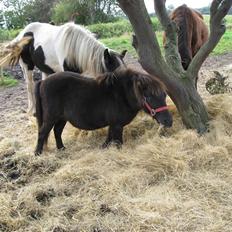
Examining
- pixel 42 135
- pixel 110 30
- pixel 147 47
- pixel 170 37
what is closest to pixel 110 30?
pixel 110 30

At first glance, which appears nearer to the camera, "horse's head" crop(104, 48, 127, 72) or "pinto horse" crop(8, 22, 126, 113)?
"horse's head" crop(104, 48, 127, 72)

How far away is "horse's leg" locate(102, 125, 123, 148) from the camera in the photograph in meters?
4.38

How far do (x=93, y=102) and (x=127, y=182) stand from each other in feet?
3.52

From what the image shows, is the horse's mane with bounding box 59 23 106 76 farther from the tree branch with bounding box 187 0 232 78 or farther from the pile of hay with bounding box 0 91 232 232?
the tree branch with bounding box 187 0 232 78

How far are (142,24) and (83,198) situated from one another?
82.9 inches

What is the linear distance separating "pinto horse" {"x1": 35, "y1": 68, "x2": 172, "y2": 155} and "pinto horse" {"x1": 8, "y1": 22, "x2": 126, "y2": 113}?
0.56m

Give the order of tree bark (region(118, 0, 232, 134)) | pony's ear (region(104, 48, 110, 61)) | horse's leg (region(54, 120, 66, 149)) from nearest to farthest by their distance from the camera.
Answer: tree bark (region(118, 0, 232, 134))
horse's leg (region(54, 120, 66, 149))
pony's ear (region(104, 48, 110, 61))

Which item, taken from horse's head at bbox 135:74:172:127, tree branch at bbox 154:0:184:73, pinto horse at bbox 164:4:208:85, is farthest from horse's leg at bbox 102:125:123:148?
pinto horse at bbox 164:4:208:85

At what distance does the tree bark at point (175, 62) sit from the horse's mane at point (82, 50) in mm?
603

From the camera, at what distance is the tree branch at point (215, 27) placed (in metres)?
4.71

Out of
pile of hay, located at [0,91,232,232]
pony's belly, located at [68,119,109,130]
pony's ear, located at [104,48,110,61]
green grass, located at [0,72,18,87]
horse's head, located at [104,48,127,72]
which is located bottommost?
green grass, located at [0,72,18,87]

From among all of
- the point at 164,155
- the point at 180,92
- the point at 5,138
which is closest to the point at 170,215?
the point at 164,155

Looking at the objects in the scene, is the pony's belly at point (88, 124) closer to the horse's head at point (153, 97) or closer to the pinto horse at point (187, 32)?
the horse's head at point (153, 97)

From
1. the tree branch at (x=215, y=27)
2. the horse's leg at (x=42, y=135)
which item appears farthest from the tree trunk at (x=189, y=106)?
the horse's leg at (x=42, y=135)
